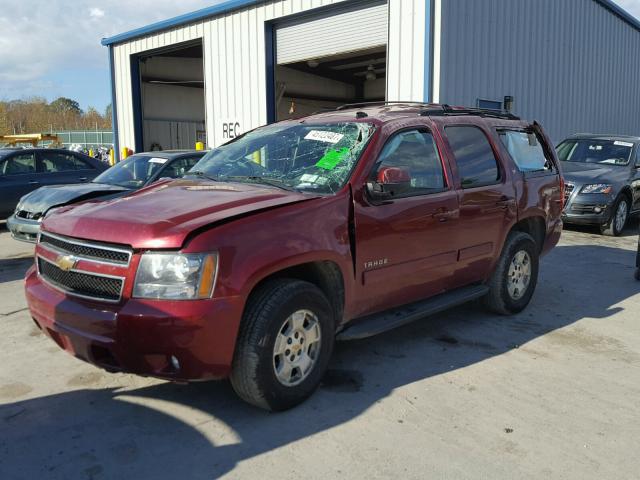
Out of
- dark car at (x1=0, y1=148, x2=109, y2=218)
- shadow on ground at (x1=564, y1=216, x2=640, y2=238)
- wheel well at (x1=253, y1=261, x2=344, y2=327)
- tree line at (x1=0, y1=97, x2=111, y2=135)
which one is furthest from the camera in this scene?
tree line at (x1=0, y1=97, x2=111, y2=135)

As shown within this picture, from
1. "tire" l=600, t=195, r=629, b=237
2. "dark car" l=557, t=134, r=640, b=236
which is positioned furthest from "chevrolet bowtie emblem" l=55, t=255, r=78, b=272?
"tire" l=600, t=195, r=629, b=237

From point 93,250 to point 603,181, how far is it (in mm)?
9355

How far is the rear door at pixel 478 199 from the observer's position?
4656mm

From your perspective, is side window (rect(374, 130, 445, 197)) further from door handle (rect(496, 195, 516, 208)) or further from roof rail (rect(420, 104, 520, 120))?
door handle (rect(496, 195, 516, 208))

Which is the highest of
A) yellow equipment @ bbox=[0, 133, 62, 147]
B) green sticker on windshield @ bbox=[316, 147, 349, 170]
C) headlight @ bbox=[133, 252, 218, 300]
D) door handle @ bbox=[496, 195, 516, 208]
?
yellow equipment @ bbox=[0, 133, 62, 147]

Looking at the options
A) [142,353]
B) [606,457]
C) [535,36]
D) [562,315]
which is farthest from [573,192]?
[142,353]

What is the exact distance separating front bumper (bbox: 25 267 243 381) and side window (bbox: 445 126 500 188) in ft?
8.10

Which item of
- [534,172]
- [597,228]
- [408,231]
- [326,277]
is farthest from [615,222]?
[326,277]

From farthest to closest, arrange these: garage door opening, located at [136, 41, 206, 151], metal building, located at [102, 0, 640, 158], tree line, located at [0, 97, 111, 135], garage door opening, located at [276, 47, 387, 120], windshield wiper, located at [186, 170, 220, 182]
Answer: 1. tree line, located at [0, 97, 111, 135]
2. garage door opening, located at [276, 47, 387, 120]
3. garage door opening, located at [136, 41, 206, 151]
4. metal building, located at [102, 0, 640, 158]
5. windshield wiper, located at [186, 170, 220, 182]

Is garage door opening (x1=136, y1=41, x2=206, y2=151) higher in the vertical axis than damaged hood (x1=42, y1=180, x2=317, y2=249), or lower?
higher

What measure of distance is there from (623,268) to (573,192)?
272cm

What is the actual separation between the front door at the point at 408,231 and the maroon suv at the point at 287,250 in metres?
0.01

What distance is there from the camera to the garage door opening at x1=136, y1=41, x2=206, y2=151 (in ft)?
70.2

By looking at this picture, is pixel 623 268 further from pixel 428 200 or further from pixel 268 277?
pixel 268 277
